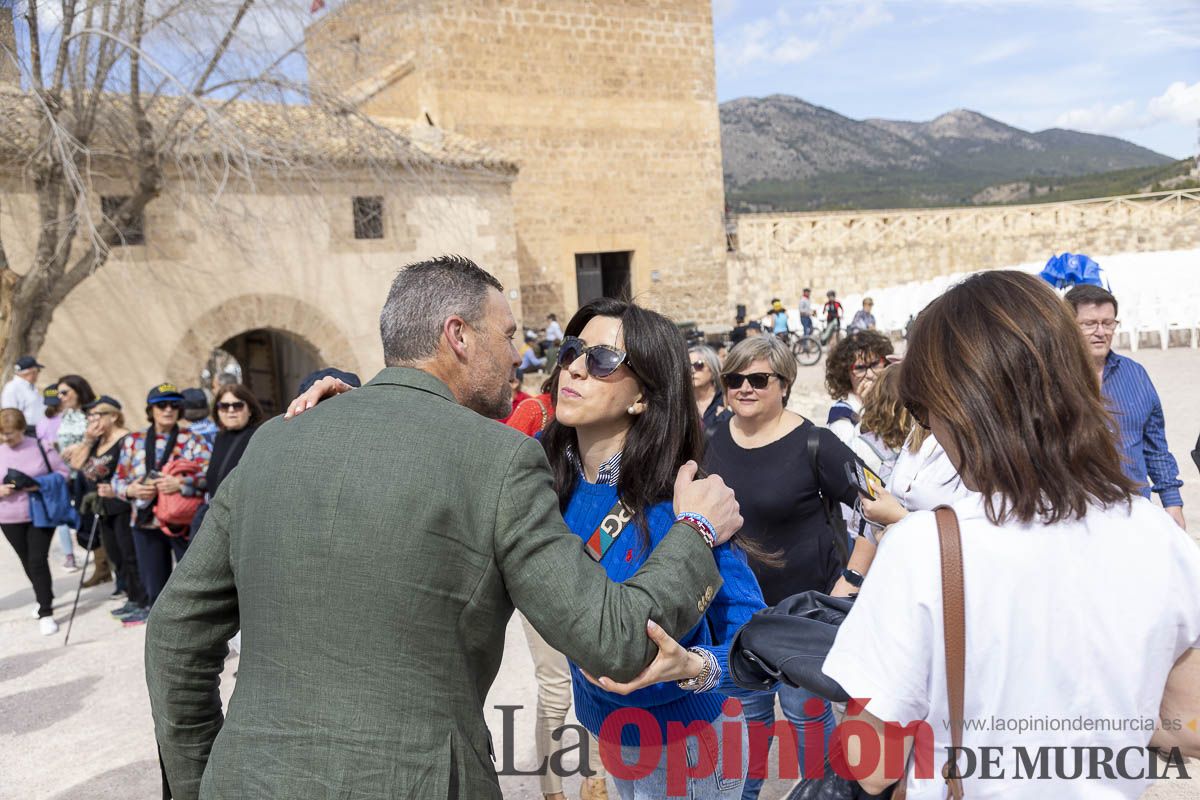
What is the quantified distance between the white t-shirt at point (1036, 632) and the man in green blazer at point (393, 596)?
0.40 metres

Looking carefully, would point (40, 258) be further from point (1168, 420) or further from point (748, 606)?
point (1168, 420)

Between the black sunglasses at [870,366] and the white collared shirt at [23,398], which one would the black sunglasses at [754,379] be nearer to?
the black sunglasses at [870,366]

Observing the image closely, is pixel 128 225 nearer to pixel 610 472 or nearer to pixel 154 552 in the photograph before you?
pixel 154 552

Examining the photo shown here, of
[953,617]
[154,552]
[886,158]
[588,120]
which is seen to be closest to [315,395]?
[953,617]

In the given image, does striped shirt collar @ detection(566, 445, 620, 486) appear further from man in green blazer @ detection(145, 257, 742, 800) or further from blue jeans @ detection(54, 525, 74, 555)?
blue jeans @ detection(54, 525, 74, 555)

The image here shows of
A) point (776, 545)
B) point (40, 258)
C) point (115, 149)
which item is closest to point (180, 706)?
point (776, 545)

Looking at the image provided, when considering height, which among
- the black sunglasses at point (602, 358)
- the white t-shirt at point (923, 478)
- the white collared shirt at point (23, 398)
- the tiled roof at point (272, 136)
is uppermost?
the tiled roof at point (272, 136)

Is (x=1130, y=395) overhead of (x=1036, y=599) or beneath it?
beneath

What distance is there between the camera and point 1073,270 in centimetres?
730

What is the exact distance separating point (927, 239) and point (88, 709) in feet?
96.8

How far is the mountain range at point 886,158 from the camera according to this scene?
303 feet

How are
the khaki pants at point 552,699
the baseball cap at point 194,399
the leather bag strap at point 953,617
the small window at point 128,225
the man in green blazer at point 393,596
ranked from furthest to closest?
the small window at point 128,225
the baseball cap at point 194,399
the khaki pants at point 552,699
the man in green blazer at point 393,596
the leather bag strap at point 953,617

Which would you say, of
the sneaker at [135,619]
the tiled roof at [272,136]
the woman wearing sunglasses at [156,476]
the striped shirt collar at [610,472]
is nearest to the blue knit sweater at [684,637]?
the striped shirt collar at [610,472]

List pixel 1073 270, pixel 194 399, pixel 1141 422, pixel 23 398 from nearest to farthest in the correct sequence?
pixel 1141 422
pixel 194 399
pixel 1073 270
pixel 23 398
